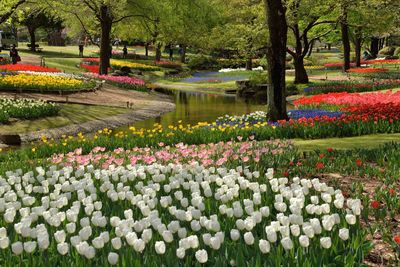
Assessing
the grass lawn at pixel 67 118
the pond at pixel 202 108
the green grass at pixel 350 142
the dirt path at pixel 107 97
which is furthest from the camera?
the dirt path at pixel 107 97

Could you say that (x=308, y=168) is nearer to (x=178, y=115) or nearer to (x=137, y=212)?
(x=137, y=212)

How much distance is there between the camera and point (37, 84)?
23281 mm

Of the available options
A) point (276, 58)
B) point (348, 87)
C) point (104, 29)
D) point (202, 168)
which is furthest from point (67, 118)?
point (348, 87)

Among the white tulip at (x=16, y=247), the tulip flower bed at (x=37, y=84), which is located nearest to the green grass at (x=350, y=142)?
the white tulip at (x=16, y=247)

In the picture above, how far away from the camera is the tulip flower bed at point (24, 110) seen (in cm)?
1708

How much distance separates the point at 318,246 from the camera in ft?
13.0

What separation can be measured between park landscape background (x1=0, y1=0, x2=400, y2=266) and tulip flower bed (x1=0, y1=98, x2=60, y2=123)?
0.06 metres

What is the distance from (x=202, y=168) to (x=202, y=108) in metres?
20.3

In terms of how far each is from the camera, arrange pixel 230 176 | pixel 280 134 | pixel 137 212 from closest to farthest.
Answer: pixel 137 212 < pixel 230 176 < pixel 280 134

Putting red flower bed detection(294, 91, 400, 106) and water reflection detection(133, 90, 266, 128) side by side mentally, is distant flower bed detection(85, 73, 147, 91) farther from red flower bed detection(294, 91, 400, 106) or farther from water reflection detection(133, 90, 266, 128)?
red flower bed detection(294, 91, 400, 106)

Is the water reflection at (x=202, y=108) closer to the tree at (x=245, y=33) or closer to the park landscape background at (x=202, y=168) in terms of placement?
the park landscape background at (x=202, y=168)

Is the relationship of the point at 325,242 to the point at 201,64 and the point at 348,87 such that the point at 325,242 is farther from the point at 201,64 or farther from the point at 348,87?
the point at 201,64

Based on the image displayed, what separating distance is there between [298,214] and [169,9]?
36805 mm

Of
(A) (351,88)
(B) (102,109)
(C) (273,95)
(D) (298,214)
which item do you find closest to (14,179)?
(D) (298,214)
